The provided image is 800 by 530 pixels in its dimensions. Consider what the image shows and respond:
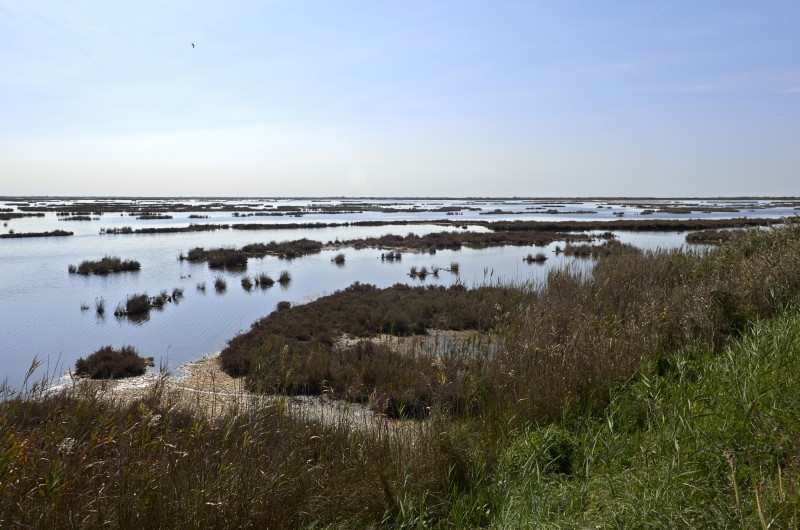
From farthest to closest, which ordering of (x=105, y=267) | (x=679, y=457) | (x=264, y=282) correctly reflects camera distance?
(x=105, y=267) → (x=264, y=282) → (x=679, y=457)

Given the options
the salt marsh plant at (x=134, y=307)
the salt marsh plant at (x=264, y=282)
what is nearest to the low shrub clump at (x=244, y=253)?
the salt marsh plant at (x=264, y=282)

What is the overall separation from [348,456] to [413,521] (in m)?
1.08

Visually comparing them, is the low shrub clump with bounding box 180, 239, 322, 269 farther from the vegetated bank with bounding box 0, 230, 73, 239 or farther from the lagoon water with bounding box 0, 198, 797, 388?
the vegetated bank with bounding box 0, 230, 73, 239

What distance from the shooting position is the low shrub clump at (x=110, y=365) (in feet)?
36.1

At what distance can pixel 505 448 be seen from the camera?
5.13 metres

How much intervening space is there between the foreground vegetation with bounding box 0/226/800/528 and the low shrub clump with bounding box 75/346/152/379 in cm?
589

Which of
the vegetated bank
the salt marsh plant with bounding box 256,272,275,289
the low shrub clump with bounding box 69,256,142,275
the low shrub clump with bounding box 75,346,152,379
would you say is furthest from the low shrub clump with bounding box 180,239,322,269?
the vegetated bank

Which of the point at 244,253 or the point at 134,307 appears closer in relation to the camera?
the point at 134,307

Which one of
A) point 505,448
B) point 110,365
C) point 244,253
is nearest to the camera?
point 505,448

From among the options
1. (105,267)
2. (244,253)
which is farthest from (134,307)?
(244,253)

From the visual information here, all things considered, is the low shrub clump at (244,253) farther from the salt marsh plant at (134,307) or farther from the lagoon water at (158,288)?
the salt marsh plant at (134,307)

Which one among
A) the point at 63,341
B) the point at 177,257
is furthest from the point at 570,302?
the point at 177,257

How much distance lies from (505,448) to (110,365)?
9381 mm

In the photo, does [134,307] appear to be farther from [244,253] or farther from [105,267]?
[244,253]
